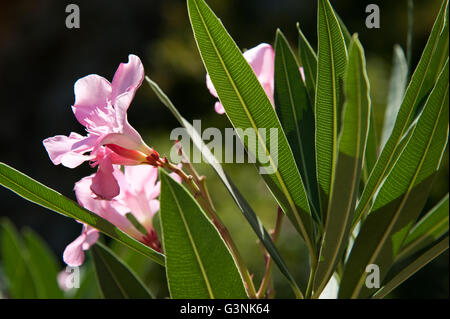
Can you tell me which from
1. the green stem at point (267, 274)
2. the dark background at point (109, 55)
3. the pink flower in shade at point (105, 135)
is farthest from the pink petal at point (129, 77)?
the dark background at point (109, 55)

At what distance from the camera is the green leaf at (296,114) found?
59 cm

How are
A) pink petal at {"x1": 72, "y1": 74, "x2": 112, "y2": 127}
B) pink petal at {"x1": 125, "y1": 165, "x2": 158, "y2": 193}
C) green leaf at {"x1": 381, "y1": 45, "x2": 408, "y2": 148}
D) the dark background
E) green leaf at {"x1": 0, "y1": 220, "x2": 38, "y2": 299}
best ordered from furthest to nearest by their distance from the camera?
the dark background → green leaf at {"x1": 0, "y1": 220, "x2": 38, "y2": 299} → green leaf at {"x1": 381, "y1": 45, "x2": 408, "y2": 148} → pink petal at {"x1": 125, "y1": 165, "x2": 158, "y2": 193} → pink petal at {"x1": 72, "y1": 74, "x2": 112, "y2": 127}

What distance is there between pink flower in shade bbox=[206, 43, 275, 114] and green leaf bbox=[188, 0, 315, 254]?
0.10 metres

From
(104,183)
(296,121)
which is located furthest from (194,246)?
(296,121)

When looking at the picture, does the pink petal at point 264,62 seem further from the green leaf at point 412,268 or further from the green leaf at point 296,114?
the green leaf at point 412,268

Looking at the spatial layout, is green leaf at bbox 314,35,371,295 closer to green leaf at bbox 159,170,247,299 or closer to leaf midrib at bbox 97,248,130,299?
green leaf at bbox 159,170,247,299

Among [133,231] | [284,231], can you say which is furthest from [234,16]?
[133,231]

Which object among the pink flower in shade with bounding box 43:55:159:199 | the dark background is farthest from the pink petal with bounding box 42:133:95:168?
the dark background

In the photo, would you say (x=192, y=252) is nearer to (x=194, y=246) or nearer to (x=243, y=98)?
(x=194, y=246)

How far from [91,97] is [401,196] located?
32 centimetres

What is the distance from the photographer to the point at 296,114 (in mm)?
605

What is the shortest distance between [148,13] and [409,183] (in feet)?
16.1

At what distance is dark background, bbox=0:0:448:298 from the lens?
10.6 feet
